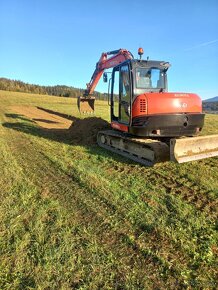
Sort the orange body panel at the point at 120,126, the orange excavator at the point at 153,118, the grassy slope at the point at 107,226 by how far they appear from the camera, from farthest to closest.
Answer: the orange body panel at the point at 120,126 < the orange excavator at the point at 153,118 < the grassy slope at the point at 107,226

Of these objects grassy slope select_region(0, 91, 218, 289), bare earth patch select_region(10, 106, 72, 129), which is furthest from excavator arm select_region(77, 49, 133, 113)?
grassy slope select_region(0, 91, 218, 289)

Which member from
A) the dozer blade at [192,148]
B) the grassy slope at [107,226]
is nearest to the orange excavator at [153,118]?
the dozer blade at [192,148]

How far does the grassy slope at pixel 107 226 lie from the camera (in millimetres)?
3281

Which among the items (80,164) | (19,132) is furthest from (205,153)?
(19,132)

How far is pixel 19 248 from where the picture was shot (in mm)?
3760

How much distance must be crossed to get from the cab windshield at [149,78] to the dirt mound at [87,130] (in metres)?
3.36

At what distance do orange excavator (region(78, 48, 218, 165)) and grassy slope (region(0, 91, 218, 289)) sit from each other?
558 millimetres

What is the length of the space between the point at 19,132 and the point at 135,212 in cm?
974

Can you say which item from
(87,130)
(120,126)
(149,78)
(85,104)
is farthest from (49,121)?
(149,78)

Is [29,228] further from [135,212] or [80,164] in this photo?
[80,164]

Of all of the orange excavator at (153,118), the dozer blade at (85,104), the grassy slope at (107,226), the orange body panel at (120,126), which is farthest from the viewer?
the dozer blade at (85,104)

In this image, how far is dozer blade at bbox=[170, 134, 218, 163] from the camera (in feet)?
23.1

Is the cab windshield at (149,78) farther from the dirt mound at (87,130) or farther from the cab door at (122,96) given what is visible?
the dirt mound at (87,130)

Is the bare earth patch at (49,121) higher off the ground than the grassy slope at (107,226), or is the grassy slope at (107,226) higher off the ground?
the bare earth patch at (49,121)
